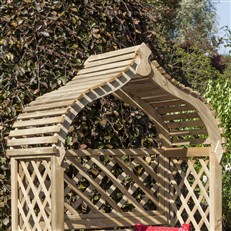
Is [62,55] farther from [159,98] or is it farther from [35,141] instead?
[35,141]

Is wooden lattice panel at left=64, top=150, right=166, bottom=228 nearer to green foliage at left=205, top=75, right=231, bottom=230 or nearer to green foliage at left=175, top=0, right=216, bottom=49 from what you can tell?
green foliage at left=205, top=75, right=231, bottom=230

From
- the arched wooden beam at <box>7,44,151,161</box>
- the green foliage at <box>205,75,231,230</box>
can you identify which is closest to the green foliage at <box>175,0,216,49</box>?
the green foliage at <box>205,75,231,230</box>

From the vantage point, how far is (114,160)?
5.89m

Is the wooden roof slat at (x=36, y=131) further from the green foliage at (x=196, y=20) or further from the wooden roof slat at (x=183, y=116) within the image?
the green foliage at (x=196, y=20)

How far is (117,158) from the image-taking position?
5.89 metres

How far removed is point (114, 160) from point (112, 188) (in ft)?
0.75

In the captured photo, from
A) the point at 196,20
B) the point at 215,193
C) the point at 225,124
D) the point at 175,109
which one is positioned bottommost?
the point at 215,193

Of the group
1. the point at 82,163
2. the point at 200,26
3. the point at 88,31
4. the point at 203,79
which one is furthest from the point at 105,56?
the point at 200,26

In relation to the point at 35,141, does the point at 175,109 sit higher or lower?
higher

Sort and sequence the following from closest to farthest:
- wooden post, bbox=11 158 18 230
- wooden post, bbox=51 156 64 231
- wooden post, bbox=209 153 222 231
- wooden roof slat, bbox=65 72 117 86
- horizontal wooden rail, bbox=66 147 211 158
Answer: wooden post, bbox=51 156 64 231 → wooden roof slat, bbox=65 72 117 86 → wooden post, bbox=11 158 18 230 → wooden post, bbox=209 153 222 231 → horizontal wooden rail, bbox=66 147 211 158

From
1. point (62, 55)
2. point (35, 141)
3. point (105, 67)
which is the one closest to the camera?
point (35, 141)

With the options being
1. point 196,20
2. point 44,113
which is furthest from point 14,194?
point 196,20

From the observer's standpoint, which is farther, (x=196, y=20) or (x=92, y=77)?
(x=196, y=20)

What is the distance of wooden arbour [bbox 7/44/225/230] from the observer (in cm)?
465
